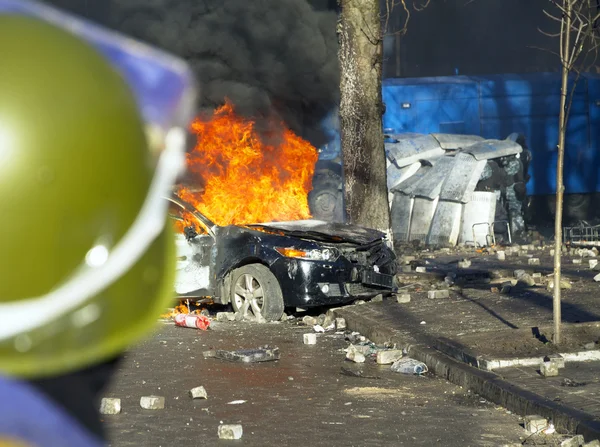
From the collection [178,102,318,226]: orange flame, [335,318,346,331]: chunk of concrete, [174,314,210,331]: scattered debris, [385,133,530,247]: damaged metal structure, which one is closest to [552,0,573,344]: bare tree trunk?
[335,318,346,331]: chunk of concrete

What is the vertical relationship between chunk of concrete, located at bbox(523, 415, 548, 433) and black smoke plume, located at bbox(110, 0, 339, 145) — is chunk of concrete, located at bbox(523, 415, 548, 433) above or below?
below

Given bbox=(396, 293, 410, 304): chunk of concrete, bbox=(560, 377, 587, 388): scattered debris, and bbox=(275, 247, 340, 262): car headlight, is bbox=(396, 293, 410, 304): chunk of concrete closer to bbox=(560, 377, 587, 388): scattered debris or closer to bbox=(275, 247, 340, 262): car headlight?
bbox=(275, 247, 340, 262): car headlight

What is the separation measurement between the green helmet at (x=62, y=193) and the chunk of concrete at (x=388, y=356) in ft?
25.6

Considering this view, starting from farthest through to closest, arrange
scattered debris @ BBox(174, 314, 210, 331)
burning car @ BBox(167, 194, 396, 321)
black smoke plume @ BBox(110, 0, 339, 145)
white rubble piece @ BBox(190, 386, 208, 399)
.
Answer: black smoke plume @ BBox(110, 0, 339, 145) < burning car @ BBox(167, 194, 396, 321) < scattered debris @ BBox(174, 314, 210, 331) < white rubble piece @ BBox(190, 386, 208, 399)

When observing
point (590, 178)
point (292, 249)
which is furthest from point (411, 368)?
point (590, 178)

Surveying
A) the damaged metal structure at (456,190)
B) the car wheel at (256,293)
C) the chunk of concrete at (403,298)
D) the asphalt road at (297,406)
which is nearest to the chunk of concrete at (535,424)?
the asphalt road at (297,406)

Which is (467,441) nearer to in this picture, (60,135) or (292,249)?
(60,135)

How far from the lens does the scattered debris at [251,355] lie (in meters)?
9.23

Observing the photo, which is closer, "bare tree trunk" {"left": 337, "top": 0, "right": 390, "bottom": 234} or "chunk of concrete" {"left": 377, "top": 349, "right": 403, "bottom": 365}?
"chunk of concrete" {"left": 377, "top": 349, "right": 403, "bottom": 365}

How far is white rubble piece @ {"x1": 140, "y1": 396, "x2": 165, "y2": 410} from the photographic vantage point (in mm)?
7070

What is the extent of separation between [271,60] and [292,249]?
532 inches

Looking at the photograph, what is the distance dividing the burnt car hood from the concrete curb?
1146 mm

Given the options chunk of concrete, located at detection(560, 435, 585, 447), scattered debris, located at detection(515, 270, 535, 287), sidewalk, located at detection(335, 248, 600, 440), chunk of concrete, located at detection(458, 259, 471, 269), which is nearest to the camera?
chunk of concrete, located at detection(560, 435, 585, 447)

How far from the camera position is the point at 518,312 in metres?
10.6
